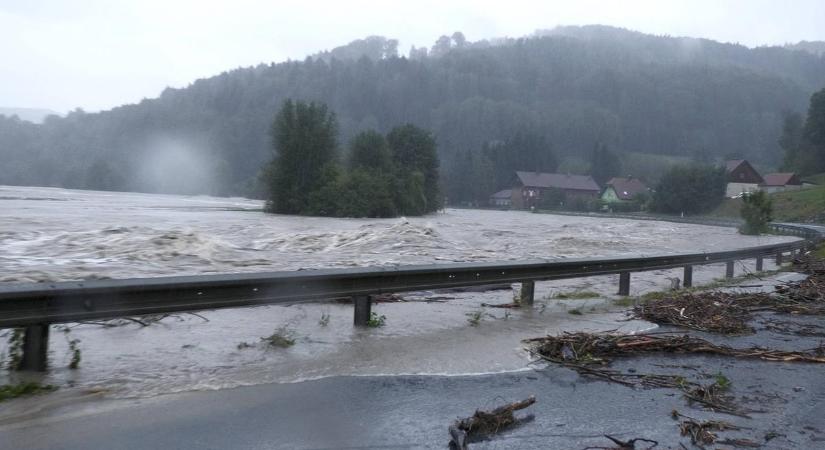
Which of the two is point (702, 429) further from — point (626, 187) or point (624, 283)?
point (626, 187)

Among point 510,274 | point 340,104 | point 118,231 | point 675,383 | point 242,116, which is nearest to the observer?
point 675,383

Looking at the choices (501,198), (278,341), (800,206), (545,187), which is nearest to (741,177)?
(800,206)

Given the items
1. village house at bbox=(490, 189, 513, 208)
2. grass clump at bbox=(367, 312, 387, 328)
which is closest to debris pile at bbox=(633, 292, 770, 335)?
grass clump at bbox=(367, 312, 387, 328)

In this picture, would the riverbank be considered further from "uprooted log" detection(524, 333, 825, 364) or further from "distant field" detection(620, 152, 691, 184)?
"distant field" detection(620, 152, 691, 184)

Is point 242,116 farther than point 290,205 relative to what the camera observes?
Yes

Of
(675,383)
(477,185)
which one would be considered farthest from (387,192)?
(477,185)

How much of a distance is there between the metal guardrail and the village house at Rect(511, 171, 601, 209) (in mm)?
132681

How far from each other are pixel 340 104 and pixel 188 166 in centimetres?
5354

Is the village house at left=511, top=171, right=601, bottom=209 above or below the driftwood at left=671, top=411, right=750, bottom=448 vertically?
above

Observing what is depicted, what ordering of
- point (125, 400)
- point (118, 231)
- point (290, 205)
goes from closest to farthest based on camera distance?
1. point (125, 400)
2. point (118, 231)
3. point (290, 205)

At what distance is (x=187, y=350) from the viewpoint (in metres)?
7.16

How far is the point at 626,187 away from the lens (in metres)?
149

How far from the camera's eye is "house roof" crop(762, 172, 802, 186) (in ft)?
376

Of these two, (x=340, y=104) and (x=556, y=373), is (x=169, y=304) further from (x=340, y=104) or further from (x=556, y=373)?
(x=340, y=104)
